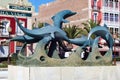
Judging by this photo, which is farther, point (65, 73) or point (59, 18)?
point (59, 18)

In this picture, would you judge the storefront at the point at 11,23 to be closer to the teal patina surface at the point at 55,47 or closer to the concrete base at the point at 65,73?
the teal patina surface at the point at 55,47

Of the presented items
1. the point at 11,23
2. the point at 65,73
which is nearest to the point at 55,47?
the point at 65,73

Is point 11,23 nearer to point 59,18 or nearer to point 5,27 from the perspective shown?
point 5,27

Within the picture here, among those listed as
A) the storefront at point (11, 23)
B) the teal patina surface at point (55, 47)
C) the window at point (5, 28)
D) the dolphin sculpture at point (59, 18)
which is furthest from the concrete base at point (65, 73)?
the window at point (5, 28)

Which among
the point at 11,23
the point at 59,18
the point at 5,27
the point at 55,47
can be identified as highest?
the point at 59,18

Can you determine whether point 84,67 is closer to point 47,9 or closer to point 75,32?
point 75,32

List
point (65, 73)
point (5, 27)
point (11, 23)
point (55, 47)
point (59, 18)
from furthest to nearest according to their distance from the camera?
point (11, 23)
point (5, 27)
point (59, 18)
point (55, 47)
point (65, 73)

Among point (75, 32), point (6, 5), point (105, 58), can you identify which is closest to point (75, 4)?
point (75, 32)

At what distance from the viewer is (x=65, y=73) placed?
16.3m

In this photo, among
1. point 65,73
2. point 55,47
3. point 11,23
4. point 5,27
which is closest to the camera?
point 65,73

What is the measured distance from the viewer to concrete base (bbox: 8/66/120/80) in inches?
627

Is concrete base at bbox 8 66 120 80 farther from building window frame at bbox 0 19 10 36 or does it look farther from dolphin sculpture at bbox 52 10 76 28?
building window frame at bbox 0 19 10 36

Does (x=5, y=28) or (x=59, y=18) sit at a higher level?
(x=59, y=18)

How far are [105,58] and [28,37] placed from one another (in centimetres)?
422
